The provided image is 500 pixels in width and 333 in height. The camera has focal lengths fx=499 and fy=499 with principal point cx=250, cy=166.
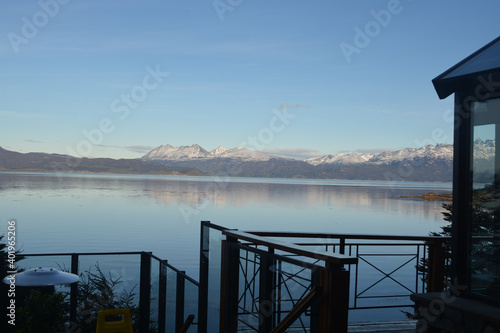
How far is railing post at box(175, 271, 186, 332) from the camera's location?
6.04 m

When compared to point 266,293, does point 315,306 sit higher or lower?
higher

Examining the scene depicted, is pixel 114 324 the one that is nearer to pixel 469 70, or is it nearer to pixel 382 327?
pixel 382 327

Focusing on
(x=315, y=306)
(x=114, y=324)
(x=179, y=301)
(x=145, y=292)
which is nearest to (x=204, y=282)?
(x=179, y=301)

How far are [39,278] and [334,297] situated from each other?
3.77 metres

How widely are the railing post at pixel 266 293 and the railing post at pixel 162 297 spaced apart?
3274 millimetres

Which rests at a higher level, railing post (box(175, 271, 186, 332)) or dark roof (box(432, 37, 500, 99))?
dark roof (box(432, 37, 500, 99))

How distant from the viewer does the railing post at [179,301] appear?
19.8 ft

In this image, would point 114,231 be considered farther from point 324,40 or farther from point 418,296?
point 418,296

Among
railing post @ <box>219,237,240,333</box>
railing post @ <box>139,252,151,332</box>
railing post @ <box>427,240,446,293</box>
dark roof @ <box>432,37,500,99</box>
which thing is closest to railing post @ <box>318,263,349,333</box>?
railing post @ <box>219,237,240,333</box>

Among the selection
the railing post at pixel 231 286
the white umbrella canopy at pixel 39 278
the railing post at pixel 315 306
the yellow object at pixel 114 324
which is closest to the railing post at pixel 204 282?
the railing post at pixel 231 286

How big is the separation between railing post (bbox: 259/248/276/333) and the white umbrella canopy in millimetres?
2637

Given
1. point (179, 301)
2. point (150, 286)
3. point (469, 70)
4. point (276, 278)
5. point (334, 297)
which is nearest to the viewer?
point (334, 297)

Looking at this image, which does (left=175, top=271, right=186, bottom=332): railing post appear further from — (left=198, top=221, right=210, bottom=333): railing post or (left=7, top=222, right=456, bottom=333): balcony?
(left=198, top=221, right=210, bottom=333): railing post

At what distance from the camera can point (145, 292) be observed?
780cm
